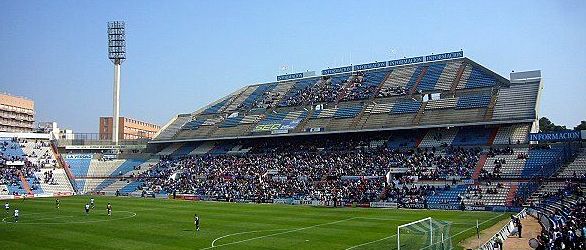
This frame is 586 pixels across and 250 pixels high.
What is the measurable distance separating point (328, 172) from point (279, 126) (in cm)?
1550

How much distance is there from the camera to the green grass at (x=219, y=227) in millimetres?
29797

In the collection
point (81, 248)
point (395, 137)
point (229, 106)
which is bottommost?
point (81, 248)

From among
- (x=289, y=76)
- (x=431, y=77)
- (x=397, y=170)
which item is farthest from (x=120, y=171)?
(x=431, y=77)

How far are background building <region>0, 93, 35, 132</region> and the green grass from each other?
96.1 meters

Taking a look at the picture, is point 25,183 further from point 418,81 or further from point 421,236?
point 421,236

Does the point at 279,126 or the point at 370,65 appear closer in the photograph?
the point at 279,126

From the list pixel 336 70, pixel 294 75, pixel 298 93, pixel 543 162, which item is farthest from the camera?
pixel 294 75

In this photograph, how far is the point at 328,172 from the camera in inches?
2514

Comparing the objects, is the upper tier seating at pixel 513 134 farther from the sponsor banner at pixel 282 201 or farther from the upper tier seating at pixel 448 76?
the sponsor banner at pixel 282 201

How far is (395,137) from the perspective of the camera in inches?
2707

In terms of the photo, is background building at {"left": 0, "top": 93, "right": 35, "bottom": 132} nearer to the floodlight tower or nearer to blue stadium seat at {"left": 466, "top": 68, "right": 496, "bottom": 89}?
the floodlight tower

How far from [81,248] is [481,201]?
35954 millimetres

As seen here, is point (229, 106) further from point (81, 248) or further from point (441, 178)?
point (81, 248)

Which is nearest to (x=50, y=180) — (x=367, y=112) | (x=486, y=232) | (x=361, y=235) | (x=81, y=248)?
(x=367, y=112)
